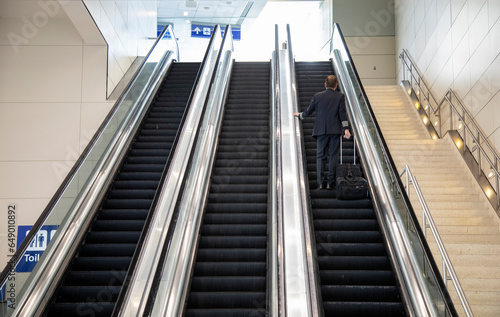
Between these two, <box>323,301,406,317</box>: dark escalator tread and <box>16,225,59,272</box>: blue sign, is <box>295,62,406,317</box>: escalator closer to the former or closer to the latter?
<box>323,301,406,317</box>: dark escalator tread

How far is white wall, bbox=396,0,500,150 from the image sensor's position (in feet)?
26.4

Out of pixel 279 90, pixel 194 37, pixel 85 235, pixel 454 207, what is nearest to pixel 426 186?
pixel 454 207

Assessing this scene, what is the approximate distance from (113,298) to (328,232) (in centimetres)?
224

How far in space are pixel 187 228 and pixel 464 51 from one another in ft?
20.6

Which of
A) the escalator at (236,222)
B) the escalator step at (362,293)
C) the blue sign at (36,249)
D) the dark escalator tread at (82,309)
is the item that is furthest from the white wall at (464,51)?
the blue sign at (36,249)

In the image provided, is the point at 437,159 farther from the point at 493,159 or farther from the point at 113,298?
the point at 113,298

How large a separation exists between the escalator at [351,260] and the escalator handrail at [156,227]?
1.51 m

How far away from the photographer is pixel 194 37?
75.3 ft

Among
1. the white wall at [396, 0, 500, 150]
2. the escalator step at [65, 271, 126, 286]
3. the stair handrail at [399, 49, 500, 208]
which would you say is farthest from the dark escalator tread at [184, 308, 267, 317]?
the white wall at [396, 0, 500, 150]

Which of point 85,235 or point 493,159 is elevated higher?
point 493,159

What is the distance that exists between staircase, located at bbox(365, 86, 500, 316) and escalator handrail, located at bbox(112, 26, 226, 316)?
10.2 ft

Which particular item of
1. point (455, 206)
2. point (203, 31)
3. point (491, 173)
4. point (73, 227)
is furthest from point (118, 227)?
point (203, 31)

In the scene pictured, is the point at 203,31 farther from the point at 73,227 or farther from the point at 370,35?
the point at 73,227

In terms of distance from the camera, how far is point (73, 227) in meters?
6.04
